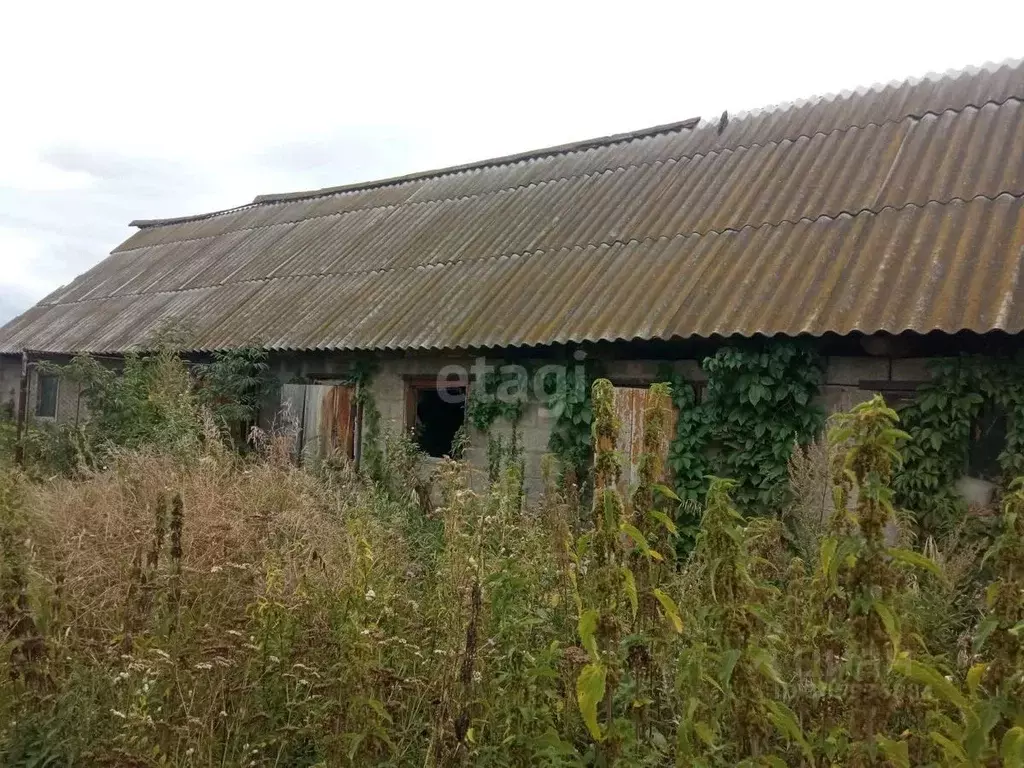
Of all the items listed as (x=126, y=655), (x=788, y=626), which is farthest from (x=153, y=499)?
(x=788, y=626)

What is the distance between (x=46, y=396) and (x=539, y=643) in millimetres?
14085

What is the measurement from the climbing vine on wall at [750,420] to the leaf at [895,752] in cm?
424

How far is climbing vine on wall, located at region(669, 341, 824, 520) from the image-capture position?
6.27m

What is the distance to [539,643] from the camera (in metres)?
3.37

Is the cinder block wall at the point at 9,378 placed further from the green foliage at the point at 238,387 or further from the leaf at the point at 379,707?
the leaf at the point at 379,707

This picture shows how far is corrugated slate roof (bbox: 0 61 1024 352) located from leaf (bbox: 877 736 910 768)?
14.1 ft

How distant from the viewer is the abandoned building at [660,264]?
621cm

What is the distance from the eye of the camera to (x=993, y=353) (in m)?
5.64

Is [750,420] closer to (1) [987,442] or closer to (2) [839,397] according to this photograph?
(2) [839,397]

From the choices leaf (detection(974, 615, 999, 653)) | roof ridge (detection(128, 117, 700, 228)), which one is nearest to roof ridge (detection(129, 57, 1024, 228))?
roof ridge (detection(128, 117, 700, 228))

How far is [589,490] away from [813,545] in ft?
7.79

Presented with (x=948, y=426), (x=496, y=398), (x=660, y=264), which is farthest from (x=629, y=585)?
(x=660, y=264)

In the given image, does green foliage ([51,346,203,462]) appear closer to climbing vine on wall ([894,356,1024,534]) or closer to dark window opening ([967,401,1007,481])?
climbing vine on wall ([894,356,1024,534])

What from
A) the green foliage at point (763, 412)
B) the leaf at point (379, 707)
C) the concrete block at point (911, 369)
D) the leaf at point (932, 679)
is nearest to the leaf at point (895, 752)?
the leaf at point (932, 679)
